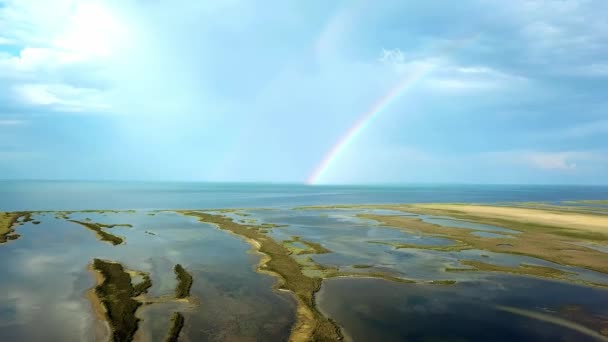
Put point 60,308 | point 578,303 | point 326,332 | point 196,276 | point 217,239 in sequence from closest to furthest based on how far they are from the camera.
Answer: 1. point 326,332
2. point 60,308
3. point 578,303
4. point 196,276
5. point 217,239

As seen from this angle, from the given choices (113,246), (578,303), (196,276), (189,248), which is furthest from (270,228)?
(578,303)

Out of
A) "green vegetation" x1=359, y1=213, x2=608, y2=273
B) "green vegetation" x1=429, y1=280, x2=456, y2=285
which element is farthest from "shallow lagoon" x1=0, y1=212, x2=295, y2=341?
"green vegetation" x1=359, y1=213, x2=608, y2=273

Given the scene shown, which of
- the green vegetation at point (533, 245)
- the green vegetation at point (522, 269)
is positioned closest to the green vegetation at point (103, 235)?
the green vegetation at point (533, 245)

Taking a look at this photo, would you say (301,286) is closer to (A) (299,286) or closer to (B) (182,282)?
(A) (299,286)

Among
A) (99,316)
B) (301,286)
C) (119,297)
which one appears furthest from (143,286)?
(301,286)

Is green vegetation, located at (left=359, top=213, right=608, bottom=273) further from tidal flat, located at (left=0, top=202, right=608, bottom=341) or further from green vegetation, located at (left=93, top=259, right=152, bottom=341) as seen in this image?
green vegetation, located at (left=93, top=259, right=152, bottom=341)

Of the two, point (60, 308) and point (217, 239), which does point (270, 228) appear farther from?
point (60, 308)
